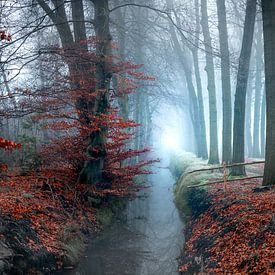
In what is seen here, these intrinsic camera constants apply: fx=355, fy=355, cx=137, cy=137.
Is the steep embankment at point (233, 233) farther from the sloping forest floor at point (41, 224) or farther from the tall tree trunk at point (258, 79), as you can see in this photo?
the tall tree trunk at point (258, 79)

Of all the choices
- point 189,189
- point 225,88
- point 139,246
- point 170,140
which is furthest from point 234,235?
point 170,140

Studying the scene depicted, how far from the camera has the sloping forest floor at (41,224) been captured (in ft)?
24.3

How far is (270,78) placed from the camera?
381 inches

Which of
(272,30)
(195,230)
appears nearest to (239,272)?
(195,230)

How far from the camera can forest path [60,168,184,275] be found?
8734mm

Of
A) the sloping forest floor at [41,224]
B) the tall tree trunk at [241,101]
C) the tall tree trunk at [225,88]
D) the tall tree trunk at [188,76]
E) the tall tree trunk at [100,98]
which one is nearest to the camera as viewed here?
the sloping forest floor at [41,224]

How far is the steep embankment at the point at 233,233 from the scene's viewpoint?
6391 mm

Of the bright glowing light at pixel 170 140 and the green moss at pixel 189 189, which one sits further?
the bright glowing light at pixel 170 140

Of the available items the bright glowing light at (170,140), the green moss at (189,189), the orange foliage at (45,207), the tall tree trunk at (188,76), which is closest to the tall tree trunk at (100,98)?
the orange foliage at (45,207)

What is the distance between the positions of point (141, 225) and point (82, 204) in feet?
7.78

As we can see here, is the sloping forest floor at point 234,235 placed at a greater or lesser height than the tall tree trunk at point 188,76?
lesser

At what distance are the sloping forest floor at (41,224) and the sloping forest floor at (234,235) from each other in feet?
9.79

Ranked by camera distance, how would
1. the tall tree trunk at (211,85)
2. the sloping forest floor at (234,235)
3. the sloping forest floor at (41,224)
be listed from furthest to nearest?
the tall tree trunk at (211,85)
the sloping forest floor at (41,224)
the sloping forest floor at (234,235)

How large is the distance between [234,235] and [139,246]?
3.76 m
